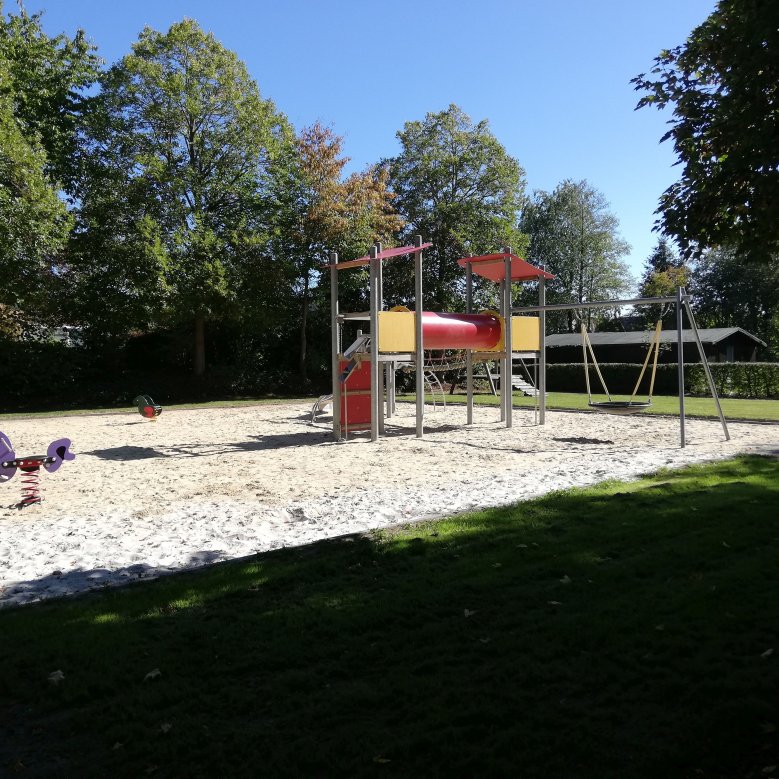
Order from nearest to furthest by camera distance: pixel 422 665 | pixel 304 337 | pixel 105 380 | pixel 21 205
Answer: pixel 422 665
pixel 21 205
pixel 105 380
pixel 304 337

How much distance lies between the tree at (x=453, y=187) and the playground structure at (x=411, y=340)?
874 inches

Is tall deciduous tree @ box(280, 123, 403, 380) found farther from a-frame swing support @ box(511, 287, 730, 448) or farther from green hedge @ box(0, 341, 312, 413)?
a-frame swing support @ box(511, 287, 730, 448)

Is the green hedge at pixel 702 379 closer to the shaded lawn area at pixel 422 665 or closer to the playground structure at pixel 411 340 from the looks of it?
the playground structure at pixel 411 340

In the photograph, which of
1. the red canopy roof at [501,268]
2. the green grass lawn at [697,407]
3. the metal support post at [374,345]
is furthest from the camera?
the green grass lawn at [697,407]

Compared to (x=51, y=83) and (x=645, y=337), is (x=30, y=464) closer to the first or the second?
(x=51, y=83)

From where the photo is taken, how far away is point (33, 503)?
27.1 ft

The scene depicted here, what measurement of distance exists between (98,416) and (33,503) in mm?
14105

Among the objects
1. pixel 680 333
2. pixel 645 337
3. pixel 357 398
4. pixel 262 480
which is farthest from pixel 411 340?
pixel 645 337

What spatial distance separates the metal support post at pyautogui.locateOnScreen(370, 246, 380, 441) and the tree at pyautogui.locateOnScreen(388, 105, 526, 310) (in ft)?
83.5

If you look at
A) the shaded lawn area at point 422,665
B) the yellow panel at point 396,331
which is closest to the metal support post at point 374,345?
the yellow panel at point 396,331

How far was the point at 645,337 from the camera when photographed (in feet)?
129

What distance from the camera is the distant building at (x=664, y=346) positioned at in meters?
37.6

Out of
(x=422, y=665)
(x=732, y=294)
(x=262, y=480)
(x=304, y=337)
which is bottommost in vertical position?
(x=422, y=665)

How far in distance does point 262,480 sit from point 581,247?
59.8 meters
